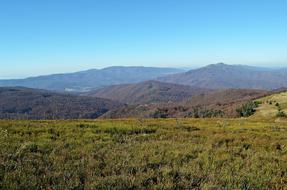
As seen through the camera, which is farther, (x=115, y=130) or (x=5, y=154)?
→ (x=115, y=130)

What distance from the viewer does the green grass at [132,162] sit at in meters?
9.19

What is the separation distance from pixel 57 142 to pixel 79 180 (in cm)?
477

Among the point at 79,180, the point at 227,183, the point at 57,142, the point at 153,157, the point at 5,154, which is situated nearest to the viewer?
the point at 79,180

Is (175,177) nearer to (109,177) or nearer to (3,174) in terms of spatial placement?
(109,177)

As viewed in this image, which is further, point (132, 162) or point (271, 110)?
point (271, 110)

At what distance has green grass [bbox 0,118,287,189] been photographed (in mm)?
9188

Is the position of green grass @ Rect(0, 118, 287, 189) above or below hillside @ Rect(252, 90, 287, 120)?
above

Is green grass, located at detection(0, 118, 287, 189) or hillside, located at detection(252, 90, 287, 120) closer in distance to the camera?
green grass, located at detection(0, 118, 287, 189)

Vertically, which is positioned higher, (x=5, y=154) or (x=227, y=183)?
(x=5, y=154)

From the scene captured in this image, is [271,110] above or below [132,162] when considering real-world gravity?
below

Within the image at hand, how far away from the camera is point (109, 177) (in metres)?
9.43

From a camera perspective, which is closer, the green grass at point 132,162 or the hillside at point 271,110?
the green grass at point 132,162

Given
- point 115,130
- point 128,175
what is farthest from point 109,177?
point 115,130

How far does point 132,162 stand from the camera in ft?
36.6
